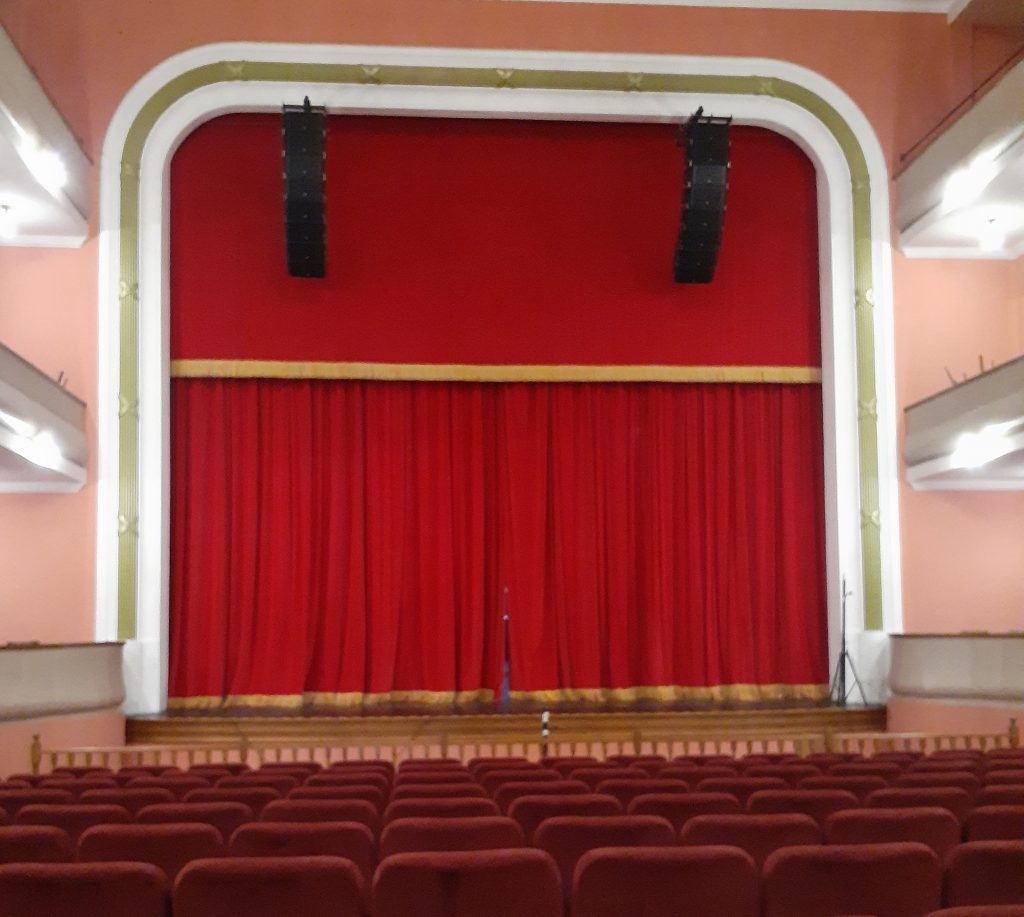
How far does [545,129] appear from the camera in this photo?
11.5 m

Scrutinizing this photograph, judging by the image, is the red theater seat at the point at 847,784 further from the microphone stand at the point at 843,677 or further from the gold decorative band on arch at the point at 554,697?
the gold decorative band on arch at the point at 554,697

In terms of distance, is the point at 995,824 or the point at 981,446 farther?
the point at 981,446

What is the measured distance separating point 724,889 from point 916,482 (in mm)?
9445

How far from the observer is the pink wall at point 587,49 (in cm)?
1041

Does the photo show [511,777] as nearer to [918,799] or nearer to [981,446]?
[918,799]

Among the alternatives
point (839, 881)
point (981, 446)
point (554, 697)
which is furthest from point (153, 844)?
point (554, 697)

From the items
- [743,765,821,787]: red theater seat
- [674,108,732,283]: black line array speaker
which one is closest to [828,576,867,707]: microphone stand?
[674,108,732,283]: black line array speaker

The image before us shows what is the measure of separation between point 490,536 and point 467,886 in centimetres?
938

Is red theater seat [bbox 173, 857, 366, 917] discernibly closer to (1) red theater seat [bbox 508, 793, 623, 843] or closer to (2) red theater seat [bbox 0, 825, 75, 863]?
(2) red theater seat [bbox 0, 825, 75, 863]

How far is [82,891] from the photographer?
2.15 meters

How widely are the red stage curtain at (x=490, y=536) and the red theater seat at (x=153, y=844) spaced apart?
8.28 metres

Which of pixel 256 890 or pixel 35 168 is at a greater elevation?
pixel 35 168

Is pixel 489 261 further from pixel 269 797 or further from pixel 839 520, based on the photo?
pixel 269 797

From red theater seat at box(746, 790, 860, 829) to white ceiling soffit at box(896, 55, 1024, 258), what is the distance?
750 cm
